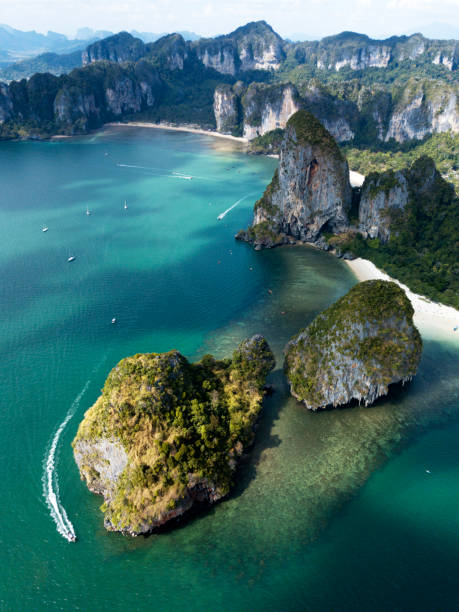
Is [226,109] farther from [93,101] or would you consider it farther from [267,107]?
[93,101]

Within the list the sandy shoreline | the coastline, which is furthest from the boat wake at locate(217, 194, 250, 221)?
the coastline

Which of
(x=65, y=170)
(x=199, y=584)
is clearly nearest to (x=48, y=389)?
(x=199, y=584)

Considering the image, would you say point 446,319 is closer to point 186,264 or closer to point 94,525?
point 186,264

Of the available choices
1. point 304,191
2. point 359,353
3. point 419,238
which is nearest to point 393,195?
point 419,238

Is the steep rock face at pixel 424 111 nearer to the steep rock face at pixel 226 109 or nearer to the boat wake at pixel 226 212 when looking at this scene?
the steep rock face at pixel 226 109

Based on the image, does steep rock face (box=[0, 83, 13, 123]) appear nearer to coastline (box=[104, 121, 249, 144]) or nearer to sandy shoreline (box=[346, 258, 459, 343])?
coastline (box=[104, 121, 249, 144])

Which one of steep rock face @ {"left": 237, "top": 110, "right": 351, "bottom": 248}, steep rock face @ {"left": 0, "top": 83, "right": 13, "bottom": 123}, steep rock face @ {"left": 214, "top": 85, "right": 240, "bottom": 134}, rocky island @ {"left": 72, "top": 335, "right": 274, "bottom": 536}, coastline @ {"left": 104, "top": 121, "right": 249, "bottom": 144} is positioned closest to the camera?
rocky island @ {"left": 72, "top": 335, "right": 274, "bottom": 536}
